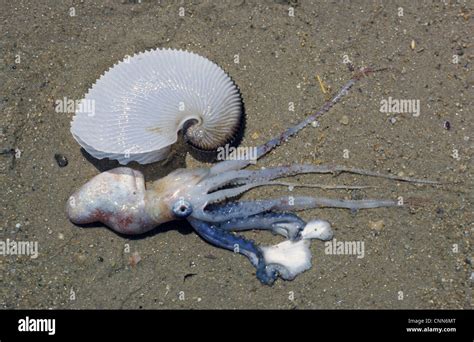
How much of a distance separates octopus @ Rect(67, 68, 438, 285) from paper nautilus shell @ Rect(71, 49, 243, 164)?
32cm

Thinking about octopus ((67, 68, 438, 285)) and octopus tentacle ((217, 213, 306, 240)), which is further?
octopus tentacle ((217, 213, 306, 240))

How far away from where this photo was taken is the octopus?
5.69 metres

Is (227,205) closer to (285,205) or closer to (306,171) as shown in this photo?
(285,205)

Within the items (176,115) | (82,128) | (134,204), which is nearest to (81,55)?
(82,128)

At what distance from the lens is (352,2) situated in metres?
6.10

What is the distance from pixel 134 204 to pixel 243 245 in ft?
3.86

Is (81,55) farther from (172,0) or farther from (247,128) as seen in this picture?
(247,128)

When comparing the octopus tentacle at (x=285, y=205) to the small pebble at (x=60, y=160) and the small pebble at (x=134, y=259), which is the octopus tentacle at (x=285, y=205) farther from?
the small pebble at (x=60, y=160)

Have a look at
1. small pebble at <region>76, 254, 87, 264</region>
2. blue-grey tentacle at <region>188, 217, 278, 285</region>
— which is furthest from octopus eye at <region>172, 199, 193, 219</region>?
small pebble at <region>76, 254, 87, 264</region>

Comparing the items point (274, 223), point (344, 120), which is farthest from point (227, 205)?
point (344, 120)

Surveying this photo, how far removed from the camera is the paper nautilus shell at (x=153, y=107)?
555cm

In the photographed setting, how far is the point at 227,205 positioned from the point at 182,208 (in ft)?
1.63

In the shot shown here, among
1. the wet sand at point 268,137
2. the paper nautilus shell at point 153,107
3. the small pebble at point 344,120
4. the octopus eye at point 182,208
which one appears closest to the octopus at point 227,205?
the octopus eye at point 182,208

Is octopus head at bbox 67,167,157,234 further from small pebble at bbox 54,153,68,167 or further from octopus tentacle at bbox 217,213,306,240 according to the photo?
octopus tentacle at bbox 217,213,306,240
